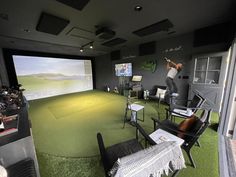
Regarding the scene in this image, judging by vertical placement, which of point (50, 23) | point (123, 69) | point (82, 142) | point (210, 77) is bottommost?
point (82, 142)

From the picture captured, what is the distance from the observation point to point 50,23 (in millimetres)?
2717

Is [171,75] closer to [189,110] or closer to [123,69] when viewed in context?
[189,110]

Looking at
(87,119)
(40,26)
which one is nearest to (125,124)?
(87,119)

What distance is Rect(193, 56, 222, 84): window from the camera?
11.2ft

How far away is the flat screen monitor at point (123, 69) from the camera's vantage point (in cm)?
591

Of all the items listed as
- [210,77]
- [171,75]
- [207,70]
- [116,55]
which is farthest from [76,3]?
[116,55]

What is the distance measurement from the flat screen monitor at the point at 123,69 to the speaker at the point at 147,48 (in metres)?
0.92

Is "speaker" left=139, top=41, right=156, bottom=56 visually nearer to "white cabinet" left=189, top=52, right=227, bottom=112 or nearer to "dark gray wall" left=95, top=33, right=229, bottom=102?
"dark gray wall" left=95, top=33, right=229, bottom=102

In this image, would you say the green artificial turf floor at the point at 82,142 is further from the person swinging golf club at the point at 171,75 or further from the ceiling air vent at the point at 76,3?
the ceiling air vent at the point at 76,3

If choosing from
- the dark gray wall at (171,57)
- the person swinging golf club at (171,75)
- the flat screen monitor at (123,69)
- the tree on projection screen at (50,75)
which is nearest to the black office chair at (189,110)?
the dark gray wall at (171,57)

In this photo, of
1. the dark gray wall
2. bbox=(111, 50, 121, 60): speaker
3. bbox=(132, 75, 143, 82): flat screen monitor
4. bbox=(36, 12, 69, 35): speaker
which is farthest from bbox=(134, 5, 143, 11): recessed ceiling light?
bbox=(111, 50, 121, 60): speaker

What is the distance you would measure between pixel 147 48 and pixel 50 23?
150 inches

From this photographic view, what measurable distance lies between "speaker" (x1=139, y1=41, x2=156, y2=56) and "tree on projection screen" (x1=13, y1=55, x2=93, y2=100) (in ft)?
13.9

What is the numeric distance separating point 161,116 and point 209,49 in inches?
104
